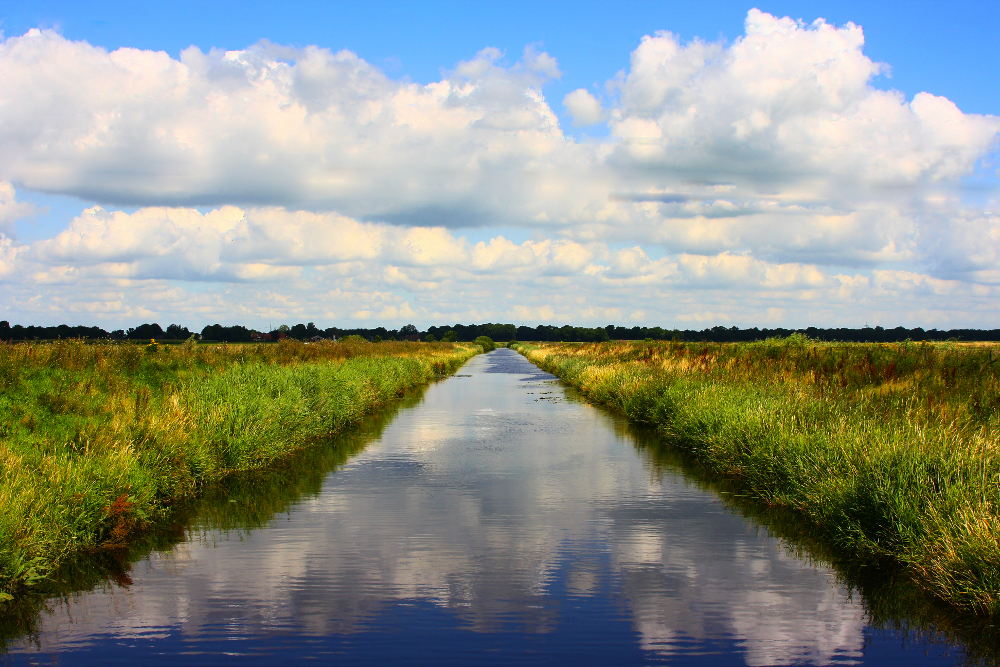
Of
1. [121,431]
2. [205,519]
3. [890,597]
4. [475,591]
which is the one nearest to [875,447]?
[890,597]

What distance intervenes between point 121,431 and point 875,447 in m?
11.3

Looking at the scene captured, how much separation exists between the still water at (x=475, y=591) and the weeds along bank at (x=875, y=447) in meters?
0.96

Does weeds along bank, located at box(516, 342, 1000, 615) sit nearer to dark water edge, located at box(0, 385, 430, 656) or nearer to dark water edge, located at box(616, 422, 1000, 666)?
dark water edge, located at box(616, 422, 1000, 666)

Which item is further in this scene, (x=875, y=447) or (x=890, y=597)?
(x=875, y=447)

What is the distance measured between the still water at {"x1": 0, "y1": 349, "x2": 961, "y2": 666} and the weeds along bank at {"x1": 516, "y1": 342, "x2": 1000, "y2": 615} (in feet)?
3.14

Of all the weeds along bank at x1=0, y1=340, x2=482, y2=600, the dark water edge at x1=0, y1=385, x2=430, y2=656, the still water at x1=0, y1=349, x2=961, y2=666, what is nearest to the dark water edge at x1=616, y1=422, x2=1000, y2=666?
the still water at x1=0, y1=349, x2=961, y2=666

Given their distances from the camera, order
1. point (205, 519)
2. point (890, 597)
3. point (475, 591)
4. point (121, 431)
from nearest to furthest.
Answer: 1. point (890, 597)
2. point (475, 591)
3. point (205, 519)
4. point (121, 431)

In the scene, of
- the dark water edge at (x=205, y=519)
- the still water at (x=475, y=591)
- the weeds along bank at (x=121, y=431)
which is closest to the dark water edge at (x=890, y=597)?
the still water at (x=475, y=591)

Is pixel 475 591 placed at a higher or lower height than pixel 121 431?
lower

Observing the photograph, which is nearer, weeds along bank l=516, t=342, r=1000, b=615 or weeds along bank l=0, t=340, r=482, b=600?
weeds along bank l=516, t=342, r=1000, b=615

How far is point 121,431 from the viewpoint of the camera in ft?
39.3

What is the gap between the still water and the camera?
6.82 m

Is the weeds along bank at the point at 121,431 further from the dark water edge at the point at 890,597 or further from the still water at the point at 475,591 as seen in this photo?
the dark water edge at the point at 890,597

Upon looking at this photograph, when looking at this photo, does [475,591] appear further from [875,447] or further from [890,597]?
[875,447]
